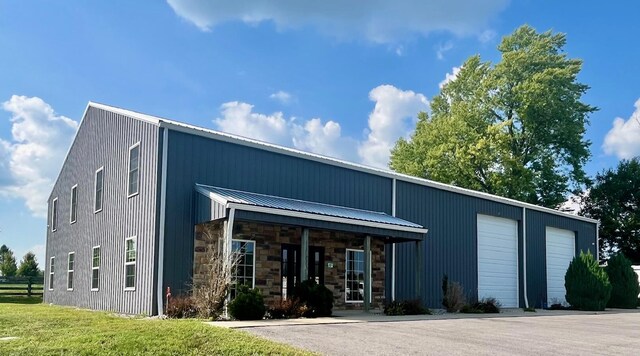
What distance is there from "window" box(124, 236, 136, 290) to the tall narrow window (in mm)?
6132

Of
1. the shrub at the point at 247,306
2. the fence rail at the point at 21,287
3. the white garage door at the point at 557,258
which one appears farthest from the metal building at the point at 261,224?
the fence rail at the point at 21,287

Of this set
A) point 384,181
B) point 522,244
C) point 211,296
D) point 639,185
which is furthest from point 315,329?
point 639,185

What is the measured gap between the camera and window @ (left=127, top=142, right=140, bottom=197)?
1647cm

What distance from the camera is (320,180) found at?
17906 millimetres

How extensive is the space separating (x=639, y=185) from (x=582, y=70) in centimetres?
969

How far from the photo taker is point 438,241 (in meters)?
21.1

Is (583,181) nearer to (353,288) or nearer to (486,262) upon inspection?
(486,262)

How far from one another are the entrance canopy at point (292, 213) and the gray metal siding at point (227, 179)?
30 centimetres

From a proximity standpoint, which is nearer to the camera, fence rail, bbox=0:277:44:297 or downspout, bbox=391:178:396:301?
downspout, bbox=391:178:396:301

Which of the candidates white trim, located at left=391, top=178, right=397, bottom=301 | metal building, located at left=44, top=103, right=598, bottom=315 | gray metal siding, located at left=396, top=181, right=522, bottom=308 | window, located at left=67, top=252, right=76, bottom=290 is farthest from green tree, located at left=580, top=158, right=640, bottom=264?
window, located at left=67, top=252, right=76, bottom=290

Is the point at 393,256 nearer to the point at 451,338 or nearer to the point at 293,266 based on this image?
the point at 293,266

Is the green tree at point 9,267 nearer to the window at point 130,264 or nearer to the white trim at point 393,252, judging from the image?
the window at point 130,264

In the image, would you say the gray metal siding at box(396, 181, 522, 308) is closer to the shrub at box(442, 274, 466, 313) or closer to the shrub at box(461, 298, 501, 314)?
the shrub at box(442, 274, 466, 313)

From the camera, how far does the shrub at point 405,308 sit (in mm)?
16478
